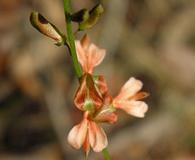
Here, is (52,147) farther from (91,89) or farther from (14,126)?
(91,89)

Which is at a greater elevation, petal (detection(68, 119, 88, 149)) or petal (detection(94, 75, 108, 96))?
petal (detection(94, 75, 108, 96))

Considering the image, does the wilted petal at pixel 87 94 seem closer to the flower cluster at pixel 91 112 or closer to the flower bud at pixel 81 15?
the flower cluster at pixel 91 112

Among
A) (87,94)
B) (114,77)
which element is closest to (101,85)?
(87,94)

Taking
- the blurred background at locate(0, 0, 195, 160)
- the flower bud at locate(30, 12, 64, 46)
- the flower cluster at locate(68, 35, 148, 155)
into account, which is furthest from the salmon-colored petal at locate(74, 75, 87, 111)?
the blurred background at locate(0, 0, 195, 160)

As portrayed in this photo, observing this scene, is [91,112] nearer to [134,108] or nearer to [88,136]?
[88,136]

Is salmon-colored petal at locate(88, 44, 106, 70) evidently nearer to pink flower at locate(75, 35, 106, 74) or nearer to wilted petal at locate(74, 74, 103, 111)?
pink flower at locate(75, 35, 106, 74)

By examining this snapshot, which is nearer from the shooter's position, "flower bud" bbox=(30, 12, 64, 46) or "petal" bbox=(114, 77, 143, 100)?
"flower bud" bbox=(30, 12, 64, 46)

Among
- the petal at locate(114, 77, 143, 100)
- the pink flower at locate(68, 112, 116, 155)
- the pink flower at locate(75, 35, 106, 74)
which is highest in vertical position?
the pink flower at locate(75, 35, 106, 74)
